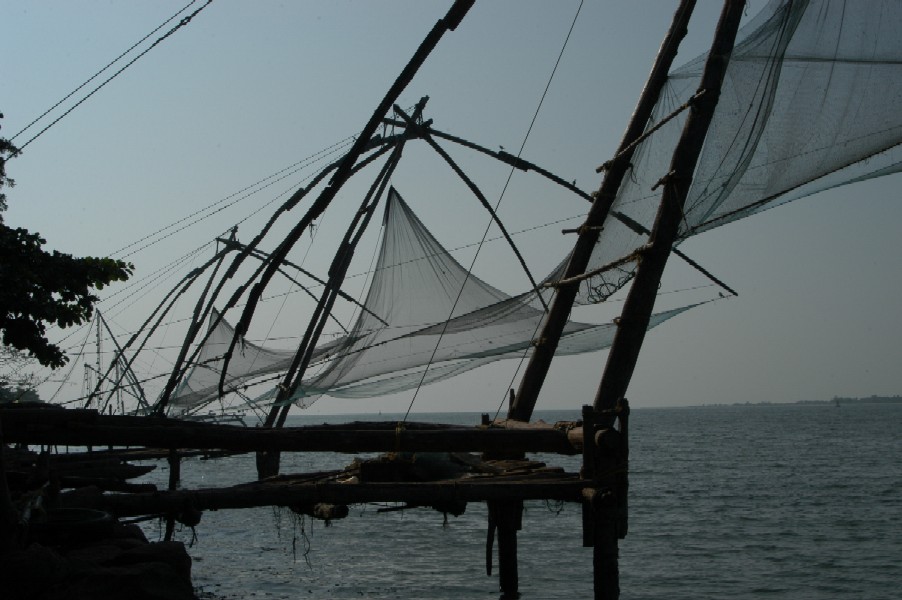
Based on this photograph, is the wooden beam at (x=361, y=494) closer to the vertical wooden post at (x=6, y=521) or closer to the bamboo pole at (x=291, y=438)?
the bamboo pole at (x=291, y=438)

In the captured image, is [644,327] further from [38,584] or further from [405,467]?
[38,584]

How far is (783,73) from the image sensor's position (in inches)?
357

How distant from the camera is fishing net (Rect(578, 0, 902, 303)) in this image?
8492mm

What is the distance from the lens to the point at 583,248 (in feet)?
35.0

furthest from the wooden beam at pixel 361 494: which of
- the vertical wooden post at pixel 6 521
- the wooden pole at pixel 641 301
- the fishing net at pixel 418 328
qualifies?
the fishing net at pixel 418 328

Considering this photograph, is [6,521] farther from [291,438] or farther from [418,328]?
[418,328]

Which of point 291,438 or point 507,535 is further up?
point 291,438

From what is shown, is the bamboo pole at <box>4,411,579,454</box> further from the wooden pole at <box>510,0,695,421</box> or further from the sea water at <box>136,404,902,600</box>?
the wooden pole at <box>510,0,695,421</box>

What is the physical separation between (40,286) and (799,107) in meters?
7.12

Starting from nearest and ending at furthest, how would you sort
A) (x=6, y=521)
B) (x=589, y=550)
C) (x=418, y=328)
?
(x=6, y=521), (x=418, y=328), (x=589, y=550)

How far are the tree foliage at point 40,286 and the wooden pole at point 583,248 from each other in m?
4.54

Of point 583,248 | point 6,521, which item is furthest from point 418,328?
point 6,521

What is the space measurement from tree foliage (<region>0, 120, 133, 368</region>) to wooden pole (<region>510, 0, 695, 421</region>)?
4544mm

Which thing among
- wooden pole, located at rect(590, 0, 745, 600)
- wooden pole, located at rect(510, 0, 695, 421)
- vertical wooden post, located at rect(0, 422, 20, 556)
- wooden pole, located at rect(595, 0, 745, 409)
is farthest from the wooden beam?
wooden pole, located at rect(510, 0, 695, 421)
